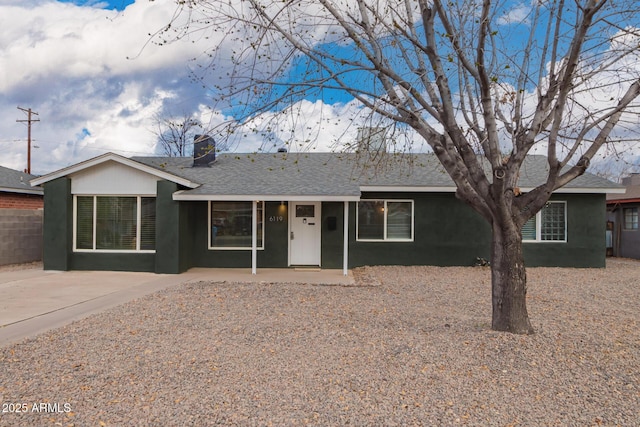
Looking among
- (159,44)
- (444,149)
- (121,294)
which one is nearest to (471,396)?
(444,149)

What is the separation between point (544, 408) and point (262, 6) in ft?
18.7

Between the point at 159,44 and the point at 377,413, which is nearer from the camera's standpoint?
the point at 377,413

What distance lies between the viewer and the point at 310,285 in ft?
29.1

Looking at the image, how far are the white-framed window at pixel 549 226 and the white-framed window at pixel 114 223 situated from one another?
434 inches

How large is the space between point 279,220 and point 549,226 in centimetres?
825

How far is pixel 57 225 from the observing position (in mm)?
10477

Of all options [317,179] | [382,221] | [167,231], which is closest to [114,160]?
[167,231]

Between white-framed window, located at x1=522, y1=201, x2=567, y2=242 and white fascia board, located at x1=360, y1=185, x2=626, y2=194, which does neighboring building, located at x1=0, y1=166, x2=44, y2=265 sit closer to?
white fascia board, located at x1=360, y1=185, x2=626, y2=194

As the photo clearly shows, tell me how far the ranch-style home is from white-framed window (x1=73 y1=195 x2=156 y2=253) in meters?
0.03

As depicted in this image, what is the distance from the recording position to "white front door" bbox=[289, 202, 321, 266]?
1170cm

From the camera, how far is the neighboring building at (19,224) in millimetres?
11930

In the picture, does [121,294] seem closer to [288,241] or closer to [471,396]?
[288,241]

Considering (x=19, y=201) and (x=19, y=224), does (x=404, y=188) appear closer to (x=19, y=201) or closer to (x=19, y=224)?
(x=19, y=224)

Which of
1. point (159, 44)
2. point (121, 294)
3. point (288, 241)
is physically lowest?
point (121, 294)
